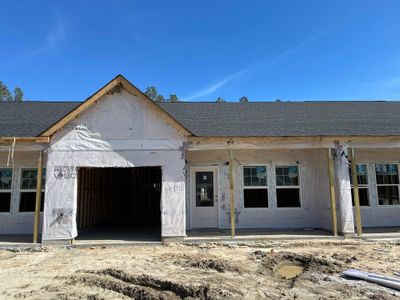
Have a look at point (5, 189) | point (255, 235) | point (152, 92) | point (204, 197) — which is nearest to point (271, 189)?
point (255, 235)

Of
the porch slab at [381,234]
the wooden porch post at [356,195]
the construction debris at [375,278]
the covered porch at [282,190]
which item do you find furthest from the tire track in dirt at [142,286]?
the porch slab at [381,234]

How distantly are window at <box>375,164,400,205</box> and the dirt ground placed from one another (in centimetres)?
305

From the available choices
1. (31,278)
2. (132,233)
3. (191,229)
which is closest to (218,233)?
(191,229)

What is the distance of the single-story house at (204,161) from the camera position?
10633 millimetres

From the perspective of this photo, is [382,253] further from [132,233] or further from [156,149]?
[132,233]

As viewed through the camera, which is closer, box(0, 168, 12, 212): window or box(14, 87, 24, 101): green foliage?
box(0, 168, 12, 212): window

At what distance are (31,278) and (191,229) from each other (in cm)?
632

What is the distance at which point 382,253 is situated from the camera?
9.05m

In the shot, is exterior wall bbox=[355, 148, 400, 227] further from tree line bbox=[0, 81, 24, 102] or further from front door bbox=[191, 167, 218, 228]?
tree line bbox=[0, 81, 24, 102]

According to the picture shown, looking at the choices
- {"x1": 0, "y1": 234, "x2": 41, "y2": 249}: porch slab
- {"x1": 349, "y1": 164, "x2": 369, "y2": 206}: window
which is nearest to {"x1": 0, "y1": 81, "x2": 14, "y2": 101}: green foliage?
{"x1": 0, "y1": 234, "x2": 41, "y2": 249}: porch slab

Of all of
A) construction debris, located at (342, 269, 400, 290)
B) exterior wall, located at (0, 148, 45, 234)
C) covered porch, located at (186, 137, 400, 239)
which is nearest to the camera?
construction debris, located at (342, 269, 400, 290)

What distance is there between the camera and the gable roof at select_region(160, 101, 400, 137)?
11680mm

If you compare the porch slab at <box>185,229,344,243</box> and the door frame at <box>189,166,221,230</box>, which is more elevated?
the door frame at <box>189,166,221,230</box>

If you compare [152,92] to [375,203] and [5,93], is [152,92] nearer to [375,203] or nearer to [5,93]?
[5,93]
